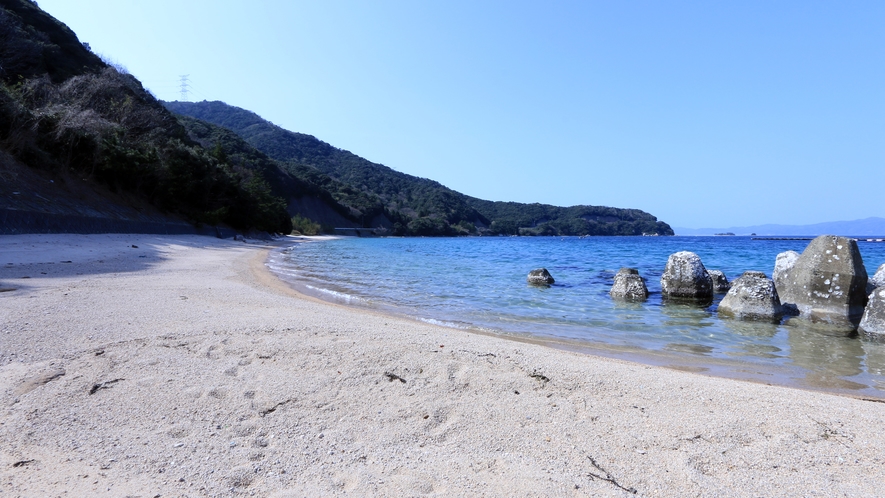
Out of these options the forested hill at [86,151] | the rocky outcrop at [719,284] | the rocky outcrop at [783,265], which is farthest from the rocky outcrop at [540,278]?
the forested hill at [86,151]

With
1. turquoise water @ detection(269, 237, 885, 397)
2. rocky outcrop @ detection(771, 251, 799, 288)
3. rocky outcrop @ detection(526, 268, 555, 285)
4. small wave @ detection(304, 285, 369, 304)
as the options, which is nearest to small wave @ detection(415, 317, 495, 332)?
turquoise water @ detection(269, 237, 885, 397)

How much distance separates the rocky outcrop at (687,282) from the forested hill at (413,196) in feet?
280

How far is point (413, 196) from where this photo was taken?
114375 millimetres

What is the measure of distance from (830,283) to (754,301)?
4.36ft

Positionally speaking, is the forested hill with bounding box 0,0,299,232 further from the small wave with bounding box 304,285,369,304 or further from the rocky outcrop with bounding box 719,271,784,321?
the rocky outcrop with bounding box 719,271,784,321

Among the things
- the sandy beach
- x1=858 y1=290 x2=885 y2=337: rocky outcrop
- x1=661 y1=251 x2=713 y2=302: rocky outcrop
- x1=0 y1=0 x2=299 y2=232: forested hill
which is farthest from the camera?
x1=0 y1=0 x2=299 y2=232: forested hill

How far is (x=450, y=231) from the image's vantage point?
9619cm

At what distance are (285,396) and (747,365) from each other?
5011 mm

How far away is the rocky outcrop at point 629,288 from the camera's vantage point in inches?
398

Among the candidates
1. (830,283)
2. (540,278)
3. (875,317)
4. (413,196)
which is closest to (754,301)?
(830,283)

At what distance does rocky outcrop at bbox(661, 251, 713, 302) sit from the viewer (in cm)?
1008

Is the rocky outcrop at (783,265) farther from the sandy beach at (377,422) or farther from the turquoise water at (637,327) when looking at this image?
the sandy beach at (377,422)

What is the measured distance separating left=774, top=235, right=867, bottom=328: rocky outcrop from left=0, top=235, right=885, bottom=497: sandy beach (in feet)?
16.7

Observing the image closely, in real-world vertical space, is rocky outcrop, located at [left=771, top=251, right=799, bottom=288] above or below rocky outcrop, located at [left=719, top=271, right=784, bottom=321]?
above
